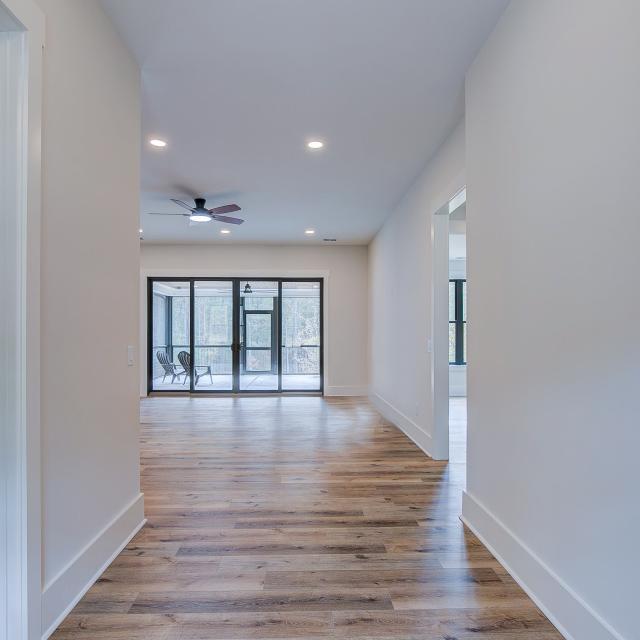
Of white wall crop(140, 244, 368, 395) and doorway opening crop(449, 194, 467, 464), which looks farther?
white wall crop(140, 244, 368, 395)

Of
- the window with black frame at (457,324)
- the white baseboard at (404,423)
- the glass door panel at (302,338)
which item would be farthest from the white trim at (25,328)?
the window with black frame at (457,324)

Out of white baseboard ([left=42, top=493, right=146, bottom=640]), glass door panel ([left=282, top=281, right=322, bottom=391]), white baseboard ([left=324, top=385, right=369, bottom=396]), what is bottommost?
white baseboard ([left=324, top=385, right=369, bottom=396])

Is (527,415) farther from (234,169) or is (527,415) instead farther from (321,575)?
(234,169)

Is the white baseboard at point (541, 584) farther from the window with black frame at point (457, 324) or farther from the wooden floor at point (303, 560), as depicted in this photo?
the window with black frame at point (457, 324)

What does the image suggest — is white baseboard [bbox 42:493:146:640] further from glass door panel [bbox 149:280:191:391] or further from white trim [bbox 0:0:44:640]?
glass door panel [bbox 149:280:191:391]

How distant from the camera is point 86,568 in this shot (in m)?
1.97

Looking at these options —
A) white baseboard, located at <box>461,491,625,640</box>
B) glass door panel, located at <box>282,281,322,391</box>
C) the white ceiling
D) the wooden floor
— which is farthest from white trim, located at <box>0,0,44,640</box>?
glass door panel, located at <box>282,281,322,391</box>

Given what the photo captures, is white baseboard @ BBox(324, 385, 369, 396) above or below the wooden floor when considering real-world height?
below

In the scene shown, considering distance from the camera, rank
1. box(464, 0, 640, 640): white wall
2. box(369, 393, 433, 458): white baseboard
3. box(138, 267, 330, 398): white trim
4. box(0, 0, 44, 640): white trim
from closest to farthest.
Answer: box(464, 0, 640, 640): white wall, box(0, 0, 44, 640): white trim, box(369, 393, 433, 458): white baseboard, box(138, 267, 330, 398): white trim

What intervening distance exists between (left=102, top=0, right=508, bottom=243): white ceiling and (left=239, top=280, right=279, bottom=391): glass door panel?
3.11m

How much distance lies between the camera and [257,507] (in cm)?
290

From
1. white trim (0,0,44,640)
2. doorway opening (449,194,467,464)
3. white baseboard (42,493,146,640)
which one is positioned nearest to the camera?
white trim (0,0,44,640)

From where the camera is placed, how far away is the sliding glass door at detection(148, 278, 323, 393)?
26.5 ft

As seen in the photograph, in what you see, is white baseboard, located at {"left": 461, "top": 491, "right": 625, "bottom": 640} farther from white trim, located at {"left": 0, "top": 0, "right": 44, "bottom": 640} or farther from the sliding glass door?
the sliding glass door
